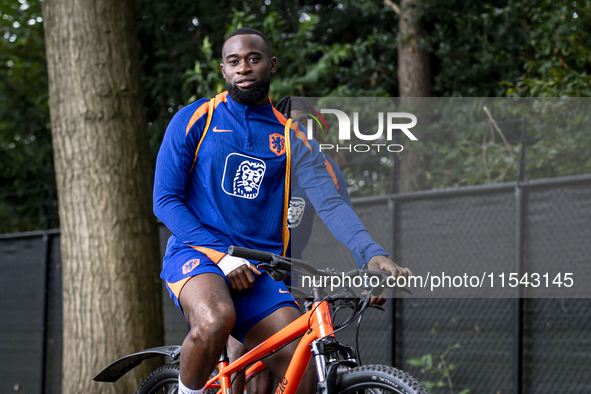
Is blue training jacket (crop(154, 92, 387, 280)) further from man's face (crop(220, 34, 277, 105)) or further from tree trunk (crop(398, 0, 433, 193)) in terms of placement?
tree trunk (crop(398, 0, 433, 193))

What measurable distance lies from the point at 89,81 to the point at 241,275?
255 centimetres

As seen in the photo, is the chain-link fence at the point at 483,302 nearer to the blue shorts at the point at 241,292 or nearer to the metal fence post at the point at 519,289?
the metal fence post at the point at 519,289

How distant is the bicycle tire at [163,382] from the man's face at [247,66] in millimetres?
1442

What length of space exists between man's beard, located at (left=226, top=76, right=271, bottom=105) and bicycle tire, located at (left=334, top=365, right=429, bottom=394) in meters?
1.21

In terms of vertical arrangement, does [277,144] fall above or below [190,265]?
above

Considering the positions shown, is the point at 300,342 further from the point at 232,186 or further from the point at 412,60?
the point at 412,60

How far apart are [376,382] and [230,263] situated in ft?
2.35

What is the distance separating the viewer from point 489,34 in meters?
10.5

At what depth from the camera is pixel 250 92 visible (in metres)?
2.73

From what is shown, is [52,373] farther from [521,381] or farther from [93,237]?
[521,381]

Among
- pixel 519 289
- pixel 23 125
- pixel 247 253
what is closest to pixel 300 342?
pixel 247 253

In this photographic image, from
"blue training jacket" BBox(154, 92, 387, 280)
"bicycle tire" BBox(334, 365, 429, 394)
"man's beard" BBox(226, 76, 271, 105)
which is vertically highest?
"man's beard" BBox(226, 76, 271, 105)

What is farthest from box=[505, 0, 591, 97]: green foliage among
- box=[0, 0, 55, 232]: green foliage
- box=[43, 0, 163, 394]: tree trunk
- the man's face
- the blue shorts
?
box=[0, 0, 55, 232]: green foliage

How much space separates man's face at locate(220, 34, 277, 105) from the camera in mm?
2689
